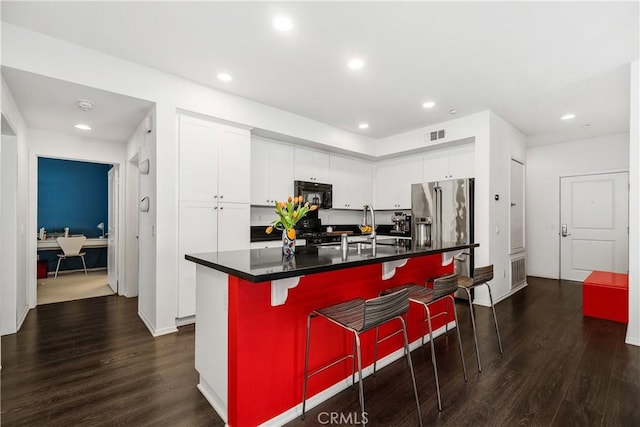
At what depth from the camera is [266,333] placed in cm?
169

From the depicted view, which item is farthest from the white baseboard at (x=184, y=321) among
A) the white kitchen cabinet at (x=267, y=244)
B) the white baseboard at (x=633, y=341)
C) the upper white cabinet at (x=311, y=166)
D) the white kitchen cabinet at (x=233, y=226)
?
the white baseboard at (x=633, y=341)

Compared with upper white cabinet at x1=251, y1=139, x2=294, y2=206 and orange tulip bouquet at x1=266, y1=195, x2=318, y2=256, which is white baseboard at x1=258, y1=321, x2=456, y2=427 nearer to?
orange tulip bouquet at x1=266, y1=195, x2=318, y2=256

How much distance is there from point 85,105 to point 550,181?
25.0 ft

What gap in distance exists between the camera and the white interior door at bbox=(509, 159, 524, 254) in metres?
4.76

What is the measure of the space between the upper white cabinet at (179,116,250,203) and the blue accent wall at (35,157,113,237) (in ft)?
16.3

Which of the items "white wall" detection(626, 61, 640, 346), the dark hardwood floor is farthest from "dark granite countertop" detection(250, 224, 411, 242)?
"white wall" detection(626, 61, 640, 346)

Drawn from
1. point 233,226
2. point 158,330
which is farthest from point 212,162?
point 158,330

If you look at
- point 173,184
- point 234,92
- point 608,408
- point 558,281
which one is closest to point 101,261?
point 173,184

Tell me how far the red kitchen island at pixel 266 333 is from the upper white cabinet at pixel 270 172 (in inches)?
97.8

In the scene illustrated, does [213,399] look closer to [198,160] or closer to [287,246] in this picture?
[287,246]

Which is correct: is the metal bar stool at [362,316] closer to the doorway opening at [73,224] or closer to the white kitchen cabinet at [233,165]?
the white kitchen cabinet at [233,165]

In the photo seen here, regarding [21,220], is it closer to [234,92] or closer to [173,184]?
[173,184]

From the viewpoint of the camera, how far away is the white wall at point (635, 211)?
278cm

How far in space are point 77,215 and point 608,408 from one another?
8623 mm
